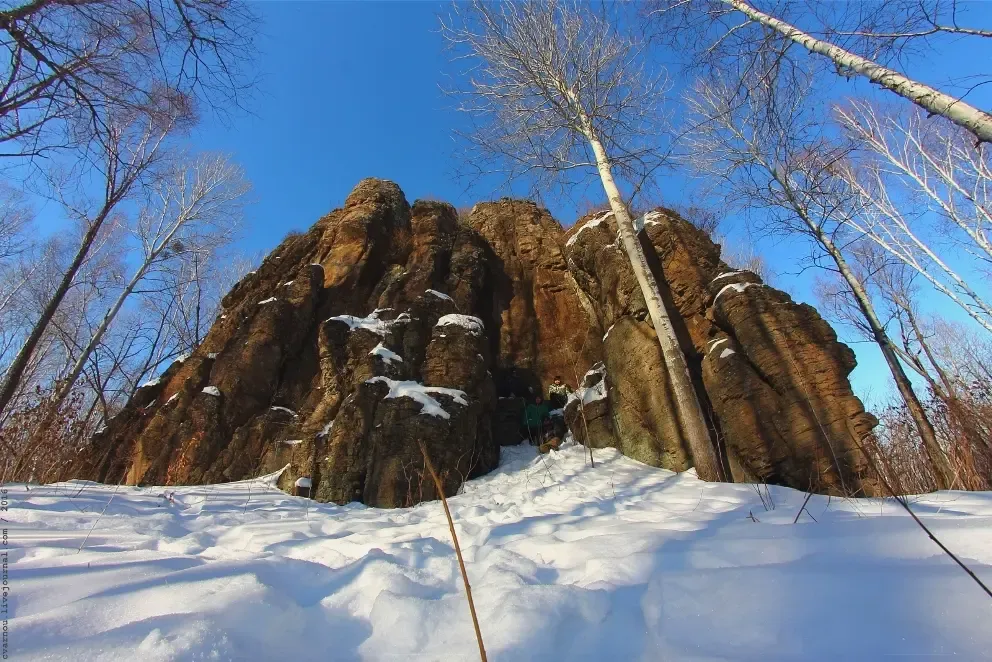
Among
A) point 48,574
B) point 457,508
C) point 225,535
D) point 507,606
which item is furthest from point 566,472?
point 48,574

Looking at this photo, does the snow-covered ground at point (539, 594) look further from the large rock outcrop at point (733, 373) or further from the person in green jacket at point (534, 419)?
the person in green jacket at point (534, 419)

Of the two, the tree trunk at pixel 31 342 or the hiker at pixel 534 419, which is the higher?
the tree trunk at pixel 31 342

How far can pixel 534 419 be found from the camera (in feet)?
33.1

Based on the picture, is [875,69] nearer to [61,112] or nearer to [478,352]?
[478,352]

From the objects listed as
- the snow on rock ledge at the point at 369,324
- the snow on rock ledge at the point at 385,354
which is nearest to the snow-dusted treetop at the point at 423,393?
the snow on rock ledge at the point at 385,354

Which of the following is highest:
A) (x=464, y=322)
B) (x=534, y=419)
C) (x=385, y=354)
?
(x=464, y=322)

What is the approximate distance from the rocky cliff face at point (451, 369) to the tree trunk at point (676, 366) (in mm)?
1057

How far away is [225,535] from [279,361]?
806cm

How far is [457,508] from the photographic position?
15.4 ft

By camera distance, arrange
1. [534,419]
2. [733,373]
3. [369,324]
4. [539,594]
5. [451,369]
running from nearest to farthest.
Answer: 1. [539,594]
2. [733,373]
3. [451,369]
4. [369,324]
5. [534,419]

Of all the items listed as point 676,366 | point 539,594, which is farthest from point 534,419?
point 539,594

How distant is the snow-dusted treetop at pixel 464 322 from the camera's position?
9.21 m

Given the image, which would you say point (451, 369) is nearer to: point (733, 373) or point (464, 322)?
point (464, 322)

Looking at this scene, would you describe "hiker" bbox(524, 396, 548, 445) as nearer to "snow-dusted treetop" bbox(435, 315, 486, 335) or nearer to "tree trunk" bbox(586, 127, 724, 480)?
"snow-dusted treetop" bbox(435, 315, 486, 335)
